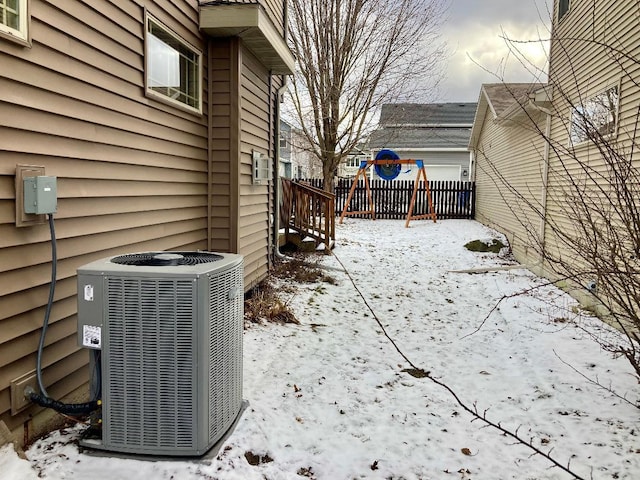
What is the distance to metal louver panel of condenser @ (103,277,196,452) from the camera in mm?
2477

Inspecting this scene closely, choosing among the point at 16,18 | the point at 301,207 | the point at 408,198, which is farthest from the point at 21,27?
the point at 408,198

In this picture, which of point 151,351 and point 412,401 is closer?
point 151,351

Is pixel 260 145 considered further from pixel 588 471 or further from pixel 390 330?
pixel 588 471

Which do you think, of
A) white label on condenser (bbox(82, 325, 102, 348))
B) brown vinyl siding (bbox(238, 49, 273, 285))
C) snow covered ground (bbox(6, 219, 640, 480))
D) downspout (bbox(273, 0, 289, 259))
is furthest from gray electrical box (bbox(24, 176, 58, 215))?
downspout (bbox(273, 0, 289, 259))

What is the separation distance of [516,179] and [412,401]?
946cm

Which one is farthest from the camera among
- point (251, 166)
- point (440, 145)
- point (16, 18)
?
point (440, 145)

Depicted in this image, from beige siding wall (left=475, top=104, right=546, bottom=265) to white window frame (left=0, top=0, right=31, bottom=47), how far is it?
6397 millimetres

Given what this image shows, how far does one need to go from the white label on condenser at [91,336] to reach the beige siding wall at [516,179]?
623 cm

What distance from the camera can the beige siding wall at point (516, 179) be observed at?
9633 mm

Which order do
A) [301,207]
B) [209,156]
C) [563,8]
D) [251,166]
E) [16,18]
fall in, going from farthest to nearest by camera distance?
[301,207] < [563,8] < [251,166] < [209,156] < [16,18]

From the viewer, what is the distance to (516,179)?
11859 mm

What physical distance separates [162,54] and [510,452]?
13.4ft

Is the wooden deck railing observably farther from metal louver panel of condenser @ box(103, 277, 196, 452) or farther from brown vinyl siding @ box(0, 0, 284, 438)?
metal louver panel of condenser @ box(103, 277, 196, 452)

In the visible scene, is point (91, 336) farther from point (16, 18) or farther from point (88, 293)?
point (16, 18)
